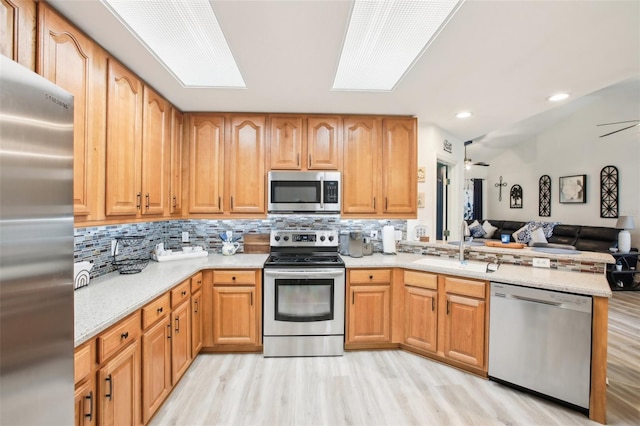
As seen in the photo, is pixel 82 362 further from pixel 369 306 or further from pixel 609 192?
pixel 609 192

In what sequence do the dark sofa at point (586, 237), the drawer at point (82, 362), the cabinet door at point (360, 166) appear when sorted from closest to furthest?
the drawer at point (82, 362) < the cabinet door at point (360, 166) < the dark sofa at point (586, 237)

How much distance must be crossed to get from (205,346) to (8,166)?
2.30 m

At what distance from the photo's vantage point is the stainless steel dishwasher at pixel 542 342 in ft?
5.97

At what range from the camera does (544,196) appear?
652 cm

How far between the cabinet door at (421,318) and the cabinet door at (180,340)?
78.2 inches

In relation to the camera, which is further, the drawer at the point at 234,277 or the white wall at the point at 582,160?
the white wall at the point at 582,160

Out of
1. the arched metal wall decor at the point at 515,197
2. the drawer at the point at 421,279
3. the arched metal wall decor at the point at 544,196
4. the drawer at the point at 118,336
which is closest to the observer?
the drawer at the point at 118,336

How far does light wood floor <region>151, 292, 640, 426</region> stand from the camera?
179cm

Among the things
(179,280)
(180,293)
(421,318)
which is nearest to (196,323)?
(180,293)

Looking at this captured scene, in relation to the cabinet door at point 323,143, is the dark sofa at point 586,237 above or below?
below

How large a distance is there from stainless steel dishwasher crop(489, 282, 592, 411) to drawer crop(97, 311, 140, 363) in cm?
252

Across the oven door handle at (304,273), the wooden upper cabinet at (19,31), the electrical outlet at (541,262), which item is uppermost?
the wooden upper cabinet at (19,31)

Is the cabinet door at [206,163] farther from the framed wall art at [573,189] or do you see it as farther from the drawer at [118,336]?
the framed wall art at [573,189]

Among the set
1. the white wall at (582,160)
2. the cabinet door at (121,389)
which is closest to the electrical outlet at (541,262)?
the cabinet door at (121,389)
